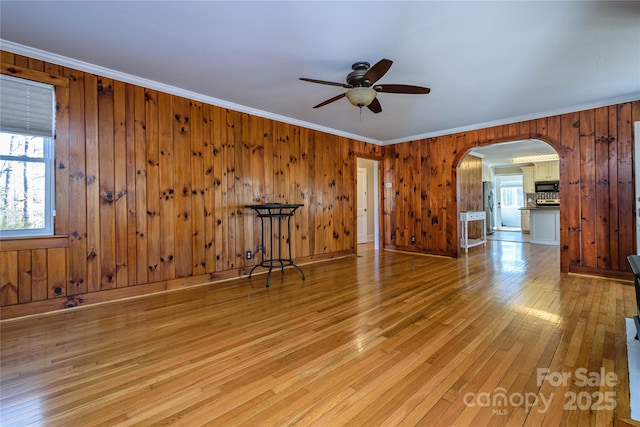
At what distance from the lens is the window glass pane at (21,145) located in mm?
2682

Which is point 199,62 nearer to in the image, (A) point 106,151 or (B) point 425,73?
(A) point 106,151

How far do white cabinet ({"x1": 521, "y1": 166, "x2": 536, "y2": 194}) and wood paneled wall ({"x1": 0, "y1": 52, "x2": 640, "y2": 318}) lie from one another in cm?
521

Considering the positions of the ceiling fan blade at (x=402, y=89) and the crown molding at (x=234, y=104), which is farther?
the ceiling fan blade at (x=402, y=89)

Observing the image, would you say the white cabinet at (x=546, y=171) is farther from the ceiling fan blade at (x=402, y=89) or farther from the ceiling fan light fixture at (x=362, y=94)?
the ceiling fan light fixture at (x=362, y=94)

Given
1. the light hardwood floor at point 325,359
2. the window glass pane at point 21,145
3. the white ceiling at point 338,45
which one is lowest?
the light hardwood floor at point 325,359

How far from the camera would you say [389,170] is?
6.62 m

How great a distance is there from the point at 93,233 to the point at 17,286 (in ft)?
2.41

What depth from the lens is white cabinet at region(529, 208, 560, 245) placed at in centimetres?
704

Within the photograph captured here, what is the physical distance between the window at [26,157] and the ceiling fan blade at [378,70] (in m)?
3.15

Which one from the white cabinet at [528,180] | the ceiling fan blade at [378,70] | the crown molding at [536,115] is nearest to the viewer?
the ceiling fan blade at [378,70]

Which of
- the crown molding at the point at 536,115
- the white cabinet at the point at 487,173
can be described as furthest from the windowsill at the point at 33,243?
the white cabinet at the point at 487,173

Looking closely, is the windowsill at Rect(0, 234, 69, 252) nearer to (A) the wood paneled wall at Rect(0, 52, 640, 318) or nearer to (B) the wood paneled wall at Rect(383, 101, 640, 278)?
(A) the wood paneled wall at Rect(0, 52, 640, 318)

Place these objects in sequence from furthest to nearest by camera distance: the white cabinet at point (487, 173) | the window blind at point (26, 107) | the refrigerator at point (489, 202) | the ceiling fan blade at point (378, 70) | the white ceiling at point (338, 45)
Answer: the white cabinet at point (487, 173) → the refrigerator at point (489, 202) → the window blind at point (26, 107) → the ceiling fan blade at point (378, 70) → the white ceiling at point (338, 45)

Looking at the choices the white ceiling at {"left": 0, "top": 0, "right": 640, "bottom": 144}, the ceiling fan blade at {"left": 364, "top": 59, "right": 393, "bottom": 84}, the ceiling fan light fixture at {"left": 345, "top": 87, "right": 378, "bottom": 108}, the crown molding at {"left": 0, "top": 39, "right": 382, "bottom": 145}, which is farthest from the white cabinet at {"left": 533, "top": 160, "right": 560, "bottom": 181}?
the ceiling fan blade at {"left": 364, "top": 59, "right": 393, "bottom": 84}
